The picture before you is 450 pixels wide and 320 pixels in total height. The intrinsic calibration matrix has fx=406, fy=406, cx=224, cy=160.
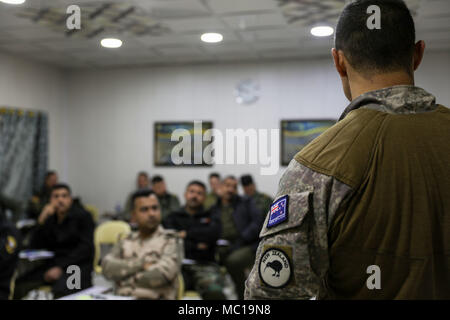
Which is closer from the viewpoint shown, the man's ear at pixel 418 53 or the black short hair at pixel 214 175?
the man's ear at pixel 418 53

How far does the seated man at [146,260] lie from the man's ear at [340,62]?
217 centimetres

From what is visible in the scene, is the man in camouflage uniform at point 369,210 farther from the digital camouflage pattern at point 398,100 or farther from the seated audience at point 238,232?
the seated audience at point 238,232

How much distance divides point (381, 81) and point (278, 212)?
35 centimetres

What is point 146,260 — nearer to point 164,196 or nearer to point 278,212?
point 278,212

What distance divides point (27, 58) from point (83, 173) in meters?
2.24

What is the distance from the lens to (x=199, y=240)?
4094 millimetres

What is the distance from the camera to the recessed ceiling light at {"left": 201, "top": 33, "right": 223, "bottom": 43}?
17.0 feet

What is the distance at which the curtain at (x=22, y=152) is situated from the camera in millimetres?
6203

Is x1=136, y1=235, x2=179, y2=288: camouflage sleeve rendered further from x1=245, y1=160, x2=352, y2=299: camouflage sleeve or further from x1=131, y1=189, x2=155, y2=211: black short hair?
x1=245, y1=160, x2=352, y2=299: camouflage sleeve

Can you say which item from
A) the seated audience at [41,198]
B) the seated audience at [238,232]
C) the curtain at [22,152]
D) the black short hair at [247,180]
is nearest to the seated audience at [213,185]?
the black short hair at [247,180]

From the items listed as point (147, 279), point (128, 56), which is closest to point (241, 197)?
point (147, 279)

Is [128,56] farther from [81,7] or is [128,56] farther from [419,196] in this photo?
[419,196]

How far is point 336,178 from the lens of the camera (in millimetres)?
767

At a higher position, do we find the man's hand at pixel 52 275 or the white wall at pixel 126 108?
the white wall at pixel 126 108
